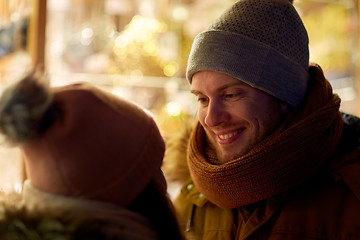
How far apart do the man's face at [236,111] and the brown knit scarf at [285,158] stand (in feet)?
0.18

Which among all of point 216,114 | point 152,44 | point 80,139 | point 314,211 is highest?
point 80,139

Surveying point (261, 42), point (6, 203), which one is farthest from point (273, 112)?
point (6, 203)

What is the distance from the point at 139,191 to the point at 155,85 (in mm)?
2445

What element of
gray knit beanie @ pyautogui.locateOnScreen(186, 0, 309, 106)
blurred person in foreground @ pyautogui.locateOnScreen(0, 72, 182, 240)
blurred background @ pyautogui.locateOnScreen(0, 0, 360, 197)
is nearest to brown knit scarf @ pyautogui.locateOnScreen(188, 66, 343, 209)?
gray knit beanie @ pyautogui.locateOnScreen(186, 0, 309, 106)

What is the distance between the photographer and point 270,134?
50.4 inches

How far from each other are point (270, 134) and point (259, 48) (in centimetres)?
29

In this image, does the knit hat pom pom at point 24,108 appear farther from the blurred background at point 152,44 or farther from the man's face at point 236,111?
the blurred background at point 152,44

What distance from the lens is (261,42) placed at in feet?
4.06

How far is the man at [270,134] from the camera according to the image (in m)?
1.19

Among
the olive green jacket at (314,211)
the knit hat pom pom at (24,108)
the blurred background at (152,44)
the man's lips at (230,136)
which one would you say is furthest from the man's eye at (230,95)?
the blurred background at (152,44)

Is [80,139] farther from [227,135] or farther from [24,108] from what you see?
[227,135]

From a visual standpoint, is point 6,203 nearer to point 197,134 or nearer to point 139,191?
point 139,191

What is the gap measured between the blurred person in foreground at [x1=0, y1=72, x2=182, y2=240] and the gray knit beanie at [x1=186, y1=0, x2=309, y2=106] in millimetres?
521

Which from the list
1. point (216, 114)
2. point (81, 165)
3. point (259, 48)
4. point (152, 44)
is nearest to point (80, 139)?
point (81, 165)
